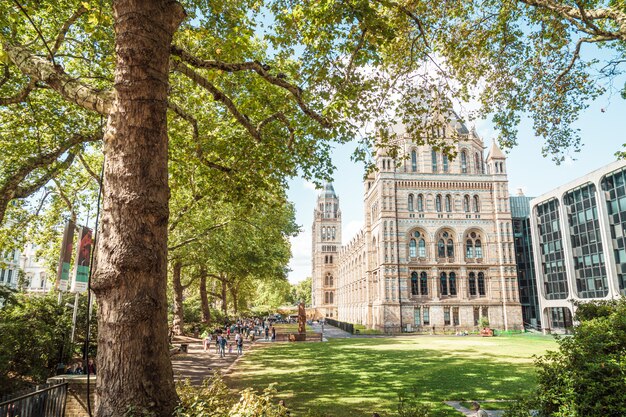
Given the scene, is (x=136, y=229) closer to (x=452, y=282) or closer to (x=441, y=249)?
(x=441, y=249)

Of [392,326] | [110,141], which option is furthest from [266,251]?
[110,141]

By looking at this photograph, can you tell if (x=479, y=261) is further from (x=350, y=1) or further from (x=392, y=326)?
(x=350, y=1)

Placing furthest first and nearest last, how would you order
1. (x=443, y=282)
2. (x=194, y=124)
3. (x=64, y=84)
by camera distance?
1. (x=443, y=282)
2. (x=194, y=124)
3. (x=64, y=84)

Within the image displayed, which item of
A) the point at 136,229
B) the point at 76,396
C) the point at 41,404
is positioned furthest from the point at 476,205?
the point at 136,229

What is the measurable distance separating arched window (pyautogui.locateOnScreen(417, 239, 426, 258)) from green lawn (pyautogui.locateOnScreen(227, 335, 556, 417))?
2139 cm

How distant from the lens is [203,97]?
12039 millimetres

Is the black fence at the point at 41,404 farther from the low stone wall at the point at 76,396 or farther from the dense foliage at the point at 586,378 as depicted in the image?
the dense foliage at the point at 586,378

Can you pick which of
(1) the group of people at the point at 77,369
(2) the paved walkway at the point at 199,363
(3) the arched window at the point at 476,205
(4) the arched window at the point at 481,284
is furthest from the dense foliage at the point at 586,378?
(3) the arched window at the point at 476,205

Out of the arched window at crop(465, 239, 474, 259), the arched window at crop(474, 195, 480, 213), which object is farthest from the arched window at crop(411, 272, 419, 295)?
the arched window at crop(474, 195, 480, 213)

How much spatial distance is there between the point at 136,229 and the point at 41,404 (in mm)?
4778

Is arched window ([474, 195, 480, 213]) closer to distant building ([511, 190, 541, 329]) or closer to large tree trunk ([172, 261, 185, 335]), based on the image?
distant building ([511, 190, 541, 329])

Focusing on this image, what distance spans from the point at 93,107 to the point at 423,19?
9780 millimetres

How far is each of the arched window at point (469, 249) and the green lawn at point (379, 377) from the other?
22711 millimetres

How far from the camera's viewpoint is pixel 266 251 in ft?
110
